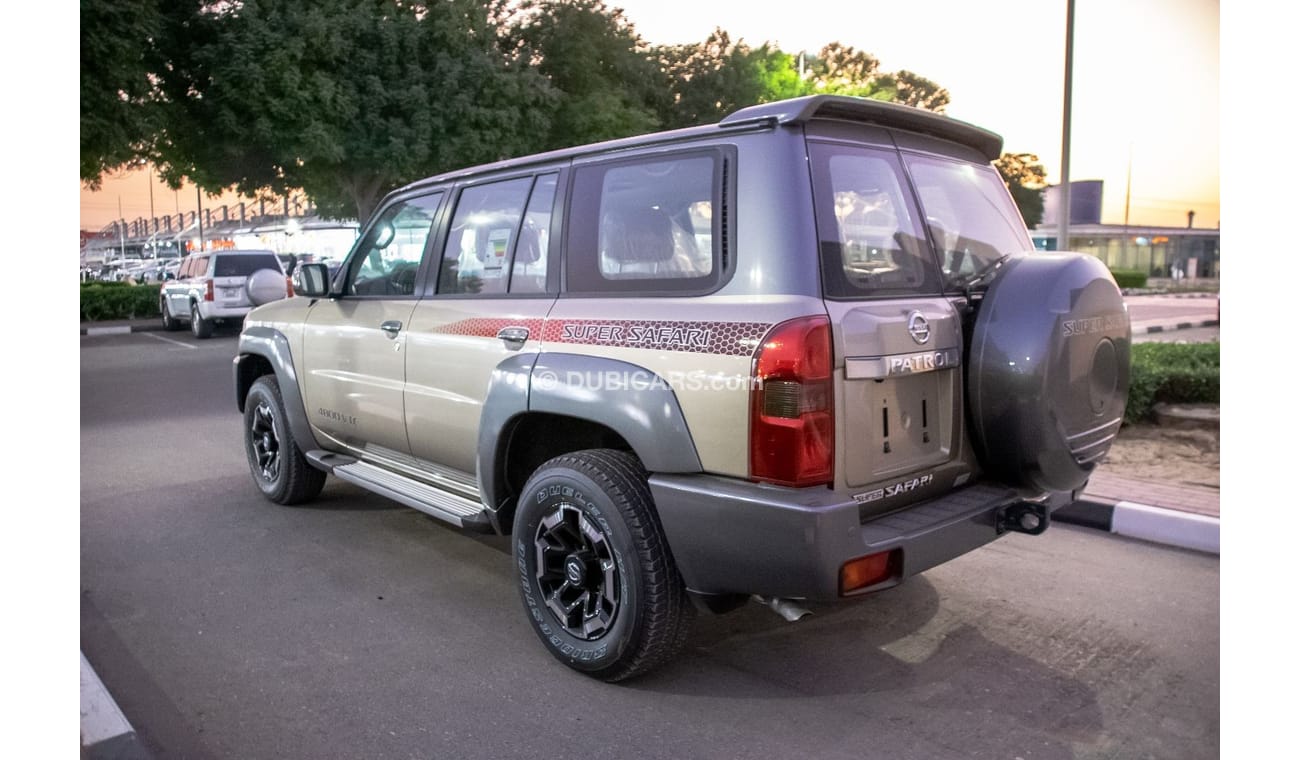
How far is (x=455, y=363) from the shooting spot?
4.14 metres

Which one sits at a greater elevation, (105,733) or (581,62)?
(581,62)

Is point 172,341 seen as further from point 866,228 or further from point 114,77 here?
point 866,228

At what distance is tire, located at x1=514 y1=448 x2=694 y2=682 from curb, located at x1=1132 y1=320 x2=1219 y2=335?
15973 millimetres

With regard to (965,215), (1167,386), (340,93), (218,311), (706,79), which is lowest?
(1167,386)

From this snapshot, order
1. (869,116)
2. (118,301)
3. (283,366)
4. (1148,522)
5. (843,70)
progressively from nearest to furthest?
(869,116) < (1148,522) < (283,366) < (118,301) < (843,70)

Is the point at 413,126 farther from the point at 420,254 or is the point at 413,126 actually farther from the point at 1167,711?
the point at 1167,711

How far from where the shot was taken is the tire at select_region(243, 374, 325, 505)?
18.5ft

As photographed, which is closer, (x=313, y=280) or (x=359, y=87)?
(x=313, y=280)

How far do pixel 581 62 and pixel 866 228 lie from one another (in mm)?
17864

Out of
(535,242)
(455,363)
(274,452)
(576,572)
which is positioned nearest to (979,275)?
(535,242)

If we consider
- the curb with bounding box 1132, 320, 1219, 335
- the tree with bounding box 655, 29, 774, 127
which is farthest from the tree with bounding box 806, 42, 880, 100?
the curb with bounding box 1132, 320, 1219, 335

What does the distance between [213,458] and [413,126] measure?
12.3m

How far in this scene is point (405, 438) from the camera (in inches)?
181

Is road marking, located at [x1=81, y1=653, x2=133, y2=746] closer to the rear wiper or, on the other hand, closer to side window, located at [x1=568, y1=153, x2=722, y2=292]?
side window, located at [x1=568, y1=153, x2=722, y2=292]
